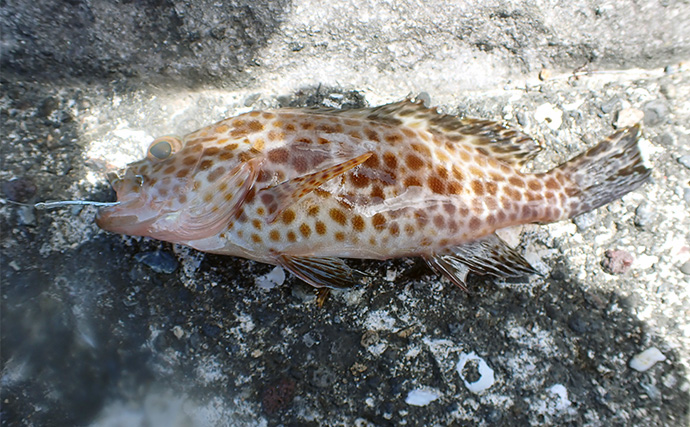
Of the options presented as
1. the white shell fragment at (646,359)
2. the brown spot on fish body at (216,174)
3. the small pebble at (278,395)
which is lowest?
the small pebble at (278,395)

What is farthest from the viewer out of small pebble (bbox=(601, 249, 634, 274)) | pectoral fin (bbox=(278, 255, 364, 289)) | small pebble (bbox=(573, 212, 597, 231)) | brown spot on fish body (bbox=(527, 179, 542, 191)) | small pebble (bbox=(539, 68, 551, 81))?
small pebble (bbox=(539, 68, 551, 81))

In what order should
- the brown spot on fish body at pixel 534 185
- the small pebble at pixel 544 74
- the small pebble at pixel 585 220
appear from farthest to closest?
the small pebble at pixel 544 74 → the small pebble at pixel 585 220 → the brown spot on fish body at pixel 534 185

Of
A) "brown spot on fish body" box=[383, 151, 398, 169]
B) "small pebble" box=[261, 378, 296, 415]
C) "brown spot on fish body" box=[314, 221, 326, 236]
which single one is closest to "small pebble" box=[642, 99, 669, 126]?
"brown spot on fish body" box=[383, 151, 398, 169]

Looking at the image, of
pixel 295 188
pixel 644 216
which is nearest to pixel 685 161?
pixel 644 216

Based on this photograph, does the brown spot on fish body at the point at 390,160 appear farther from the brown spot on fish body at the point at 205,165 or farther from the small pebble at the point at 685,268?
the small pebble at the point at 685,268

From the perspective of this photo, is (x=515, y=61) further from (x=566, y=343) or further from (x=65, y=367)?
(x=65, y=367)

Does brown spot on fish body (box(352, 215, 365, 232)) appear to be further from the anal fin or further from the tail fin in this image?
the tail fin

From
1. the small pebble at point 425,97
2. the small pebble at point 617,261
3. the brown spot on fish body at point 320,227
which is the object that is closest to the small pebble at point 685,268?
the small pebble at point 617,261
